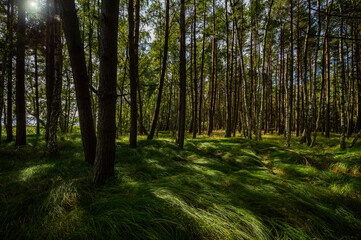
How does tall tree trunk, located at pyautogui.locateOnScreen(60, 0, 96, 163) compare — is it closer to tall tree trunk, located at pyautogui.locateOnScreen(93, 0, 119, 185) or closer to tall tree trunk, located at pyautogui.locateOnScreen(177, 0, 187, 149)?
tall tree trunk, located at pyautogui.locateOnScreen(93, 0, 119, 185)

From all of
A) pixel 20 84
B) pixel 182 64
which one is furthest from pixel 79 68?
pixel 20 84

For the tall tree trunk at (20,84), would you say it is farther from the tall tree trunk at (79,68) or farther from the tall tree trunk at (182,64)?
the tall tree trunk at (182,64)

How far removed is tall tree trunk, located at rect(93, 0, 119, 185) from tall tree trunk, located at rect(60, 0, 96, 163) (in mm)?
988

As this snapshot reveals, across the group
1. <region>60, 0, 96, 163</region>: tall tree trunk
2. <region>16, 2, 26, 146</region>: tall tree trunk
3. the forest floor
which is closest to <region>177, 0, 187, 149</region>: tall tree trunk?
<region>60, 0, 96, 163</region>: tall tree trunk

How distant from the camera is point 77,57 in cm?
264

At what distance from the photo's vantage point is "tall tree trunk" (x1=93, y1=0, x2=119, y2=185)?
198cm

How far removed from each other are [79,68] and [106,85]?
130 centimetres

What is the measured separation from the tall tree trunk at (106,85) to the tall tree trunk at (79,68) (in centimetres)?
99

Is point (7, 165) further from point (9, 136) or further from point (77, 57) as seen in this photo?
point (9, 136)

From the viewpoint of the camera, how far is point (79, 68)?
2.73 metres

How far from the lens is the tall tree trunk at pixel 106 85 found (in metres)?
1.98

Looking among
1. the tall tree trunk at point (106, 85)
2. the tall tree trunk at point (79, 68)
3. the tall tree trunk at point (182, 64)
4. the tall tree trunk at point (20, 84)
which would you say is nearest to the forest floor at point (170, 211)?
the tall tree trunk at point (106, 85)

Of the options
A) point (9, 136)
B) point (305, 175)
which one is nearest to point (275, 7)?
point (305, 175)

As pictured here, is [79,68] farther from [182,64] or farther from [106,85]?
[182,64]
